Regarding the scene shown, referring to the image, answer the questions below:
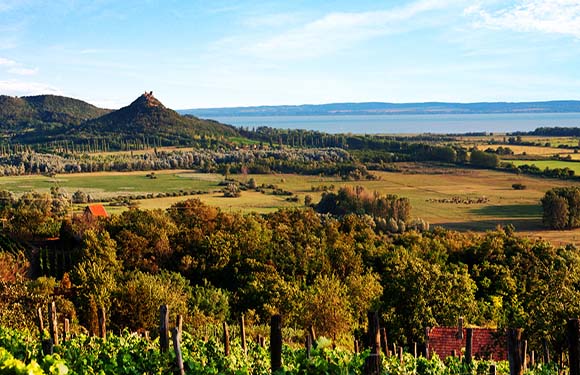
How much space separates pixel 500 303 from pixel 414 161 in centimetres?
7420

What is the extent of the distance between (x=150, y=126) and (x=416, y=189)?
94.1 m

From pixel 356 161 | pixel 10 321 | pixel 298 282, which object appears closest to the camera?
pixel 10 321

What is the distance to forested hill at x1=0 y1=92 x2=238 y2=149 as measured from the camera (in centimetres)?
13900

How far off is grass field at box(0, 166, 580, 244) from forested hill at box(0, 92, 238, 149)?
43349mm

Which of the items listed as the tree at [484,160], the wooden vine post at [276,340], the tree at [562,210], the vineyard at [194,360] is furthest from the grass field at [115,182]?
the wooden vine post at [276,340]

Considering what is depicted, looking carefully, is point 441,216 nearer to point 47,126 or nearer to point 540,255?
point 540,255

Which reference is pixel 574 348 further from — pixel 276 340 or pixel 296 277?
pixel 296 277

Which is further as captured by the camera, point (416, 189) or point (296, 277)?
point (416, 189)

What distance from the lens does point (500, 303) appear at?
2828 centimetres

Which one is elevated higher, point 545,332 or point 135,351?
point 135,351

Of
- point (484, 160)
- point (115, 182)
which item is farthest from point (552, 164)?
point (115, 182)

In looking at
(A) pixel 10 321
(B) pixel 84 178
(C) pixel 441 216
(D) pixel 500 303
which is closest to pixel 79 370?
(A) pixel 10 321

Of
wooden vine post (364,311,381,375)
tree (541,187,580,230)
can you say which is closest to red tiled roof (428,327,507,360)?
wooden vine post (364,311,381,375)

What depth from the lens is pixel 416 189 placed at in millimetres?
74312
